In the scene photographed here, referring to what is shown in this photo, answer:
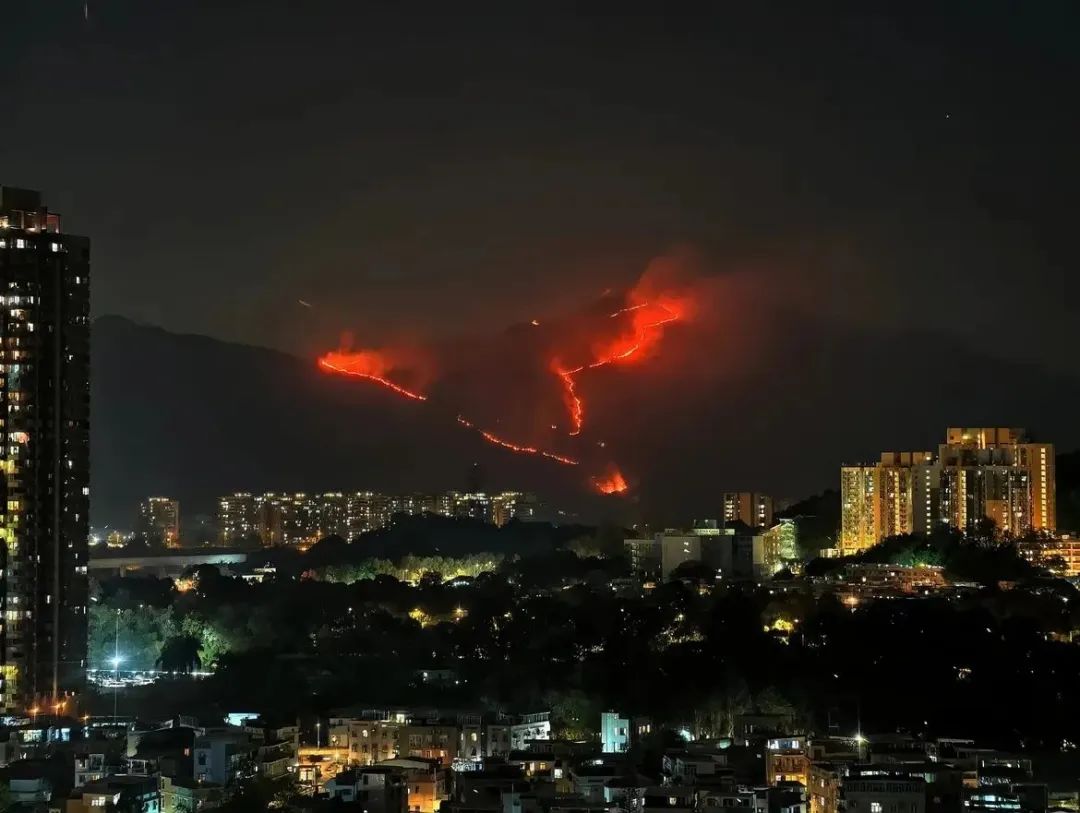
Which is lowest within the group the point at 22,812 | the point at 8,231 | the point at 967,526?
the point at 22,812

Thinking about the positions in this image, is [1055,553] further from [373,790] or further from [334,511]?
[334,511]

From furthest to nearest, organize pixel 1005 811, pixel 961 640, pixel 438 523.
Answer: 1. pixel 438 523
2. pixel 961 640
3. pixel 1005 811

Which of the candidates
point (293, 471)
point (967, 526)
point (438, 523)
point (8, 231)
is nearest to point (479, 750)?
point (8, 231)

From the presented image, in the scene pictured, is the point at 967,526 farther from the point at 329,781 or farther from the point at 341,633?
the point at 329,781

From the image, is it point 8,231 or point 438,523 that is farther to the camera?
point 438,523

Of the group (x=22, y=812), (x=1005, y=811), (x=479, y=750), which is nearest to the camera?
(x=1005, y=811)

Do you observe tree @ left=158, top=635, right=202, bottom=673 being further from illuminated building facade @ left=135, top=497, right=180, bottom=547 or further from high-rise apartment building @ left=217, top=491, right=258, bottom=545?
high-rise apartment building @ left=217, top=491, right=258, bottom=545
